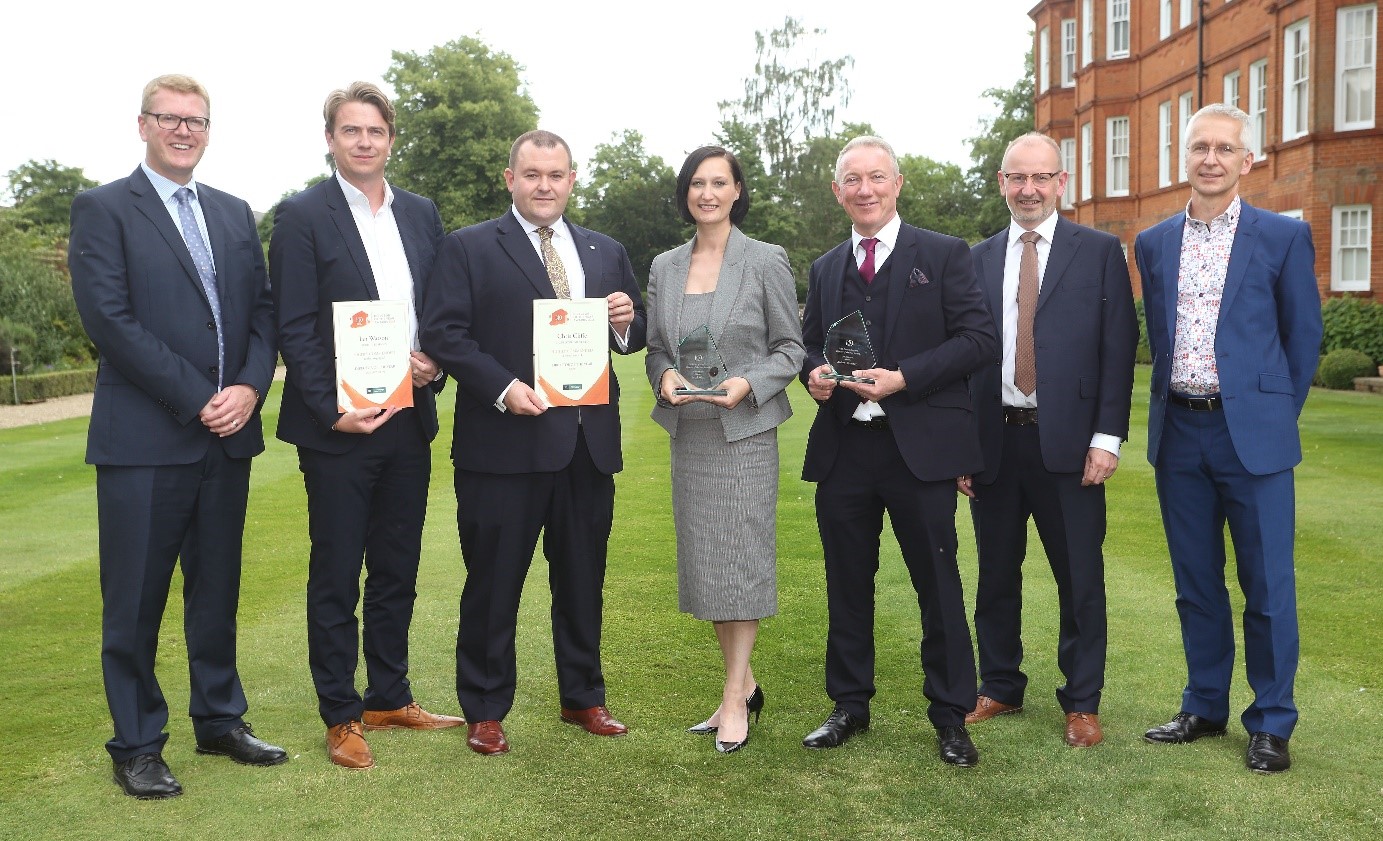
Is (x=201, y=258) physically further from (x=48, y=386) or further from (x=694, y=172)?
(x=48, y=386)

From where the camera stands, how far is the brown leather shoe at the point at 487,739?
5156mm

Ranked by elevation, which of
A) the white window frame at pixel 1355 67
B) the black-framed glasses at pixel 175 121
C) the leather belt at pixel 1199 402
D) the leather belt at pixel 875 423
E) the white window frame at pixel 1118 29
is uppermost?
the white window frame at pixel 1118 29

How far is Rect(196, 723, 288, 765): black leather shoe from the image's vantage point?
5027 mm

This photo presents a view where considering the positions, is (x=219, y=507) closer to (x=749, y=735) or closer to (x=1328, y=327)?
(x=749, y=735)

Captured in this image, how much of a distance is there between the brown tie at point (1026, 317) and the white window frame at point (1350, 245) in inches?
931

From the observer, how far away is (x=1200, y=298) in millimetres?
5168

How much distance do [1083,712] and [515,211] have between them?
3151 millimetres

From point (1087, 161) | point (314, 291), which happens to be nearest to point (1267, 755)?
point (314, 291)

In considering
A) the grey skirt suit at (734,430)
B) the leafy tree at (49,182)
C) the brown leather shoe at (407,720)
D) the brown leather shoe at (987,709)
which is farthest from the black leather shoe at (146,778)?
the leafy tree at (49,182)

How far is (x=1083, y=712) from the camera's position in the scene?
17.2ft

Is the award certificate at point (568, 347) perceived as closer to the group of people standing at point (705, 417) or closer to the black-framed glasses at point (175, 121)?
the group of people standing at point (705, 417)

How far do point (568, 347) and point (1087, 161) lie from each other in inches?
1536

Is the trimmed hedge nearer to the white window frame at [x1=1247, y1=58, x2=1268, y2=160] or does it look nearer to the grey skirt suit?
the grey skirt suit

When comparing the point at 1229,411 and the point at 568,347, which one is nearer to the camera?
the point at 1229,411
